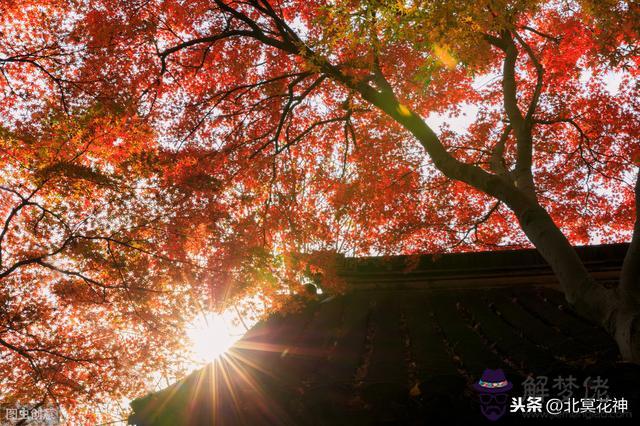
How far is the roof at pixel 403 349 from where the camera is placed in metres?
3.50

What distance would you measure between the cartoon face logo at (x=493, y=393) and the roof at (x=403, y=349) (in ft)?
0.31

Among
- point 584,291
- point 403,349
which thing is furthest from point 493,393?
point 584,291

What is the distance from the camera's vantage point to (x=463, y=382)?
11.3 ft

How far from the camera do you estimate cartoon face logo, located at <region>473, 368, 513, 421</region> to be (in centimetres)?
329

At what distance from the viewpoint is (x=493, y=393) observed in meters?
3.48

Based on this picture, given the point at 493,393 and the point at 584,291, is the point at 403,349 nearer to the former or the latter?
the point at 493,393

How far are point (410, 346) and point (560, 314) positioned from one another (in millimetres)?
2820

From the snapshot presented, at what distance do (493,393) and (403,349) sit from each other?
178 cm

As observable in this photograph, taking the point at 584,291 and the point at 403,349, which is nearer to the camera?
the point at 584,291

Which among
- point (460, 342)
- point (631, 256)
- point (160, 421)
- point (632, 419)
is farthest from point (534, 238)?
point (160, 421)

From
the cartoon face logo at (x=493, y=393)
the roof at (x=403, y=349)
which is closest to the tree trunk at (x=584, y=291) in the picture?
the roof at (x=403, y=349)

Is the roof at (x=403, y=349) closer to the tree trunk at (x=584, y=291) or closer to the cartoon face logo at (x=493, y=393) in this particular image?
the cartoon face logo at (x=493, y=393)

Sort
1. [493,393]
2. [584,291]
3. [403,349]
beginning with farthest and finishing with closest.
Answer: [403,349]
[584,291]
[493,393]

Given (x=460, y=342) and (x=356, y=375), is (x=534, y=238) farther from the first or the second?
(x=356, y=375)
